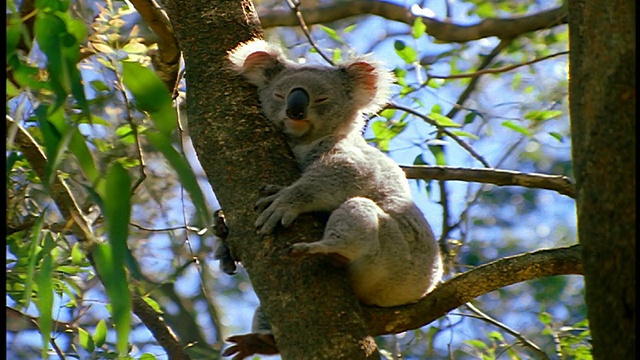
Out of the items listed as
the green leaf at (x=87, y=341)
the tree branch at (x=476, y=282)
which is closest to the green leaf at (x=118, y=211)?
the tree branch at (x=476, y=282)

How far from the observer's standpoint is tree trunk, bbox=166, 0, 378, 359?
2436mm

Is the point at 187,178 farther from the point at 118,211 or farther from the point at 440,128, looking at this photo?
the point at 440,128

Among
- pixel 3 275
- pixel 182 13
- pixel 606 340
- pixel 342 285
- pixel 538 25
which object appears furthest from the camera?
pixel 538 25

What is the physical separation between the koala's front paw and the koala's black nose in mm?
847

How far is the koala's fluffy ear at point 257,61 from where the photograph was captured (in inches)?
126

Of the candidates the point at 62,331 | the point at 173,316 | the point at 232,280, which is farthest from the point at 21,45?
the point at 232,280

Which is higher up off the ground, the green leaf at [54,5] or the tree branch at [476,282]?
the green leaf at [54,5]

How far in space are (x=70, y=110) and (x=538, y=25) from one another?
3.99 metres

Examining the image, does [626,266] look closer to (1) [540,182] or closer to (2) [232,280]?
(1) [540,182]

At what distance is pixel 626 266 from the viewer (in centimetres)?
187

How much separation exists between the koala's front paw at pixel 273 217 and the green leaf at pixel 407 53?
6.44 ft

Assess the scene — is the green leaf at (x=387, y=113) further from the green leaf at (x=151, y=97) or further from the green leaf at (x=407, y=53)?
the green leaf at (x=151, y=97)

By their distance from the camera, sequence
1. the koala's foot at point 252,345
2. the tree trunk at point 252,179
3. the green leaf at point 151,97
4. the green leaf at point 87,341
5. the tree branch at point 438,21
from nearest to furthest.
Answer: the green leaf at point 151,97
the tree trunk at point 252,179
the koala's foot at point 252,345
the green leaf at point 87,341
the tree branch at point 438,21

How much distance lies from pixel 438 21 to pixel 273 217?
170 inches
